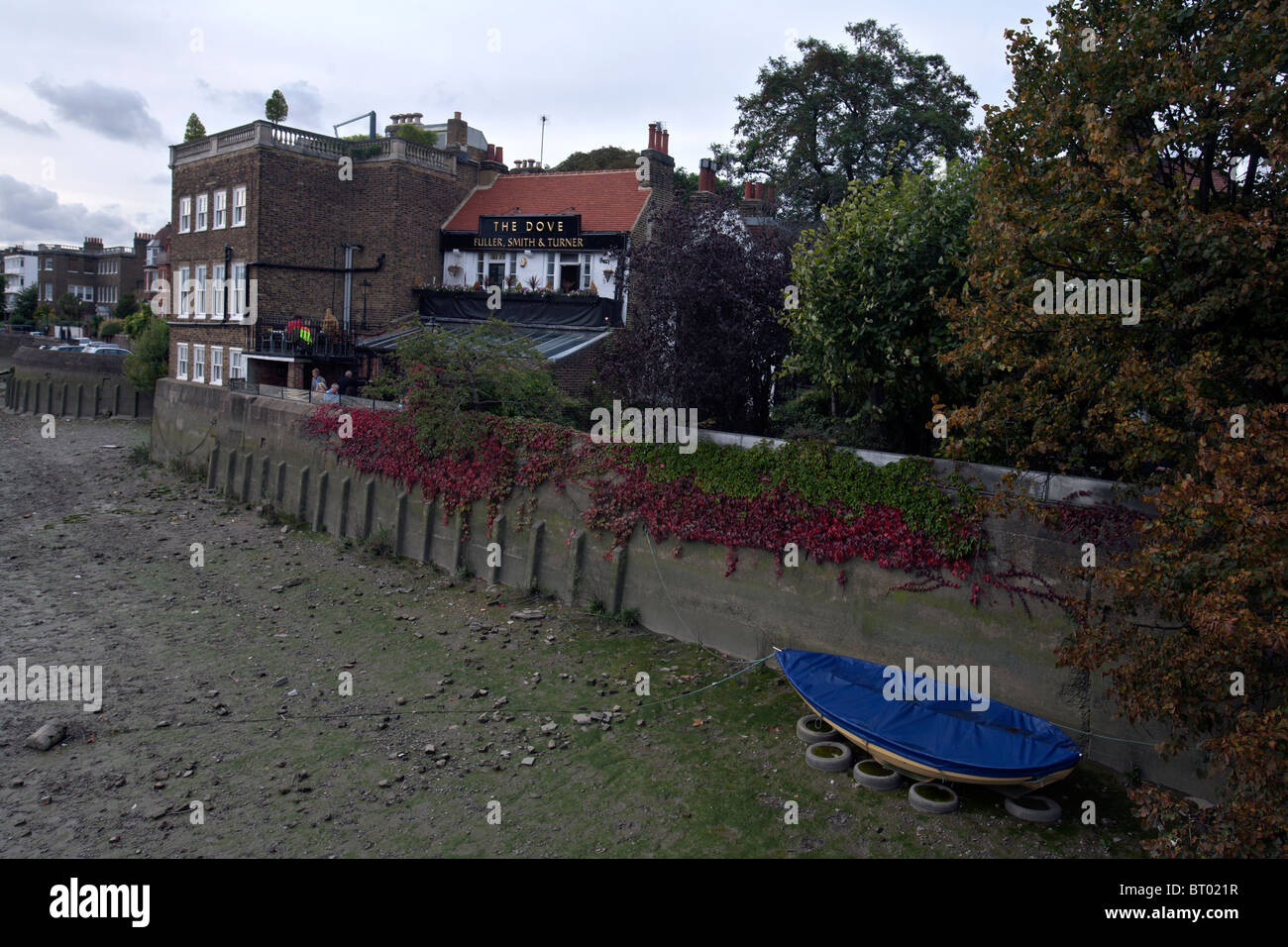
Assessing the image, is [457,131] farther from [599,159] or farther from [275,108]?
[599,159]

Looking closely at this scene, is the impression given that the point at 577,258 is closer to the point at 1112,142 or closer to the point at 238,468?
the point at 238,468

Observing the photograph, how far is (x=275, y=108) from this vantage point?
3862 centimetres

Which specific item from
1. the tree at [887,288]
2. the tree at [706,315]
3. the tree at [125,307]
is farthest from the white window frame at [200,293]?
the tree at [125,307]

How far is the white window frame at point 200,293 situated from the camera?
133 ft

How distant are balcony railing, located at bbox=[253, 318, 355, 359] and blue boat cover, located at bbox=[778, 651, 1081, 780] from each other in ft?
87.9

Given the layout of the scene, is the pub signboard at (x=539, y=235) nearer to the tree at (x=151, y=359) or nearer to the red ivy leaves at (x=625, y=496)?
the red ivy leaves at (x=625, y=496)

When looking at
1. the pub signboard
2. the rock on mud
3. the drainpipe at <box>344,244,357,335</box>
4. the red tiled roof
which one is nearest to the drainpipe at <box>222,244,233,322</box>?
the drainpipe at <box>344,244,357,335</box>

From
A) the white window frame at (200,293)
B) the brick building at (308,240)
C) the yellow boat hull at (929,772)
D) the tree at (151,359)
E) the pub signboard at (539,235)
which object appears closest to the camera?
the yellow boat hull at (929,772)

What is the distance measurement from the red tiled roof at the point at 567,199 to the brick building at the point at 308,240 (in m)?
1.28

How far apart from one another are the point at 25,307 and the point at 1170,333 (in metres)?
125

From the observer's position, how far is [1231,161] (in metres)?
11.6

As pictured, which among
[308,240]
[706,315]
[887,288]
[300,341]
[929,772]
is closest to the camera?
[929,772]

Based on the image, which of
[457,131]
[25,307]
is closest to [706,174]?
[457,131]

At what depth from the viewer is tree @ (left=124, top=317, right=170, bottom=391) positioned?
4925 centimetres
